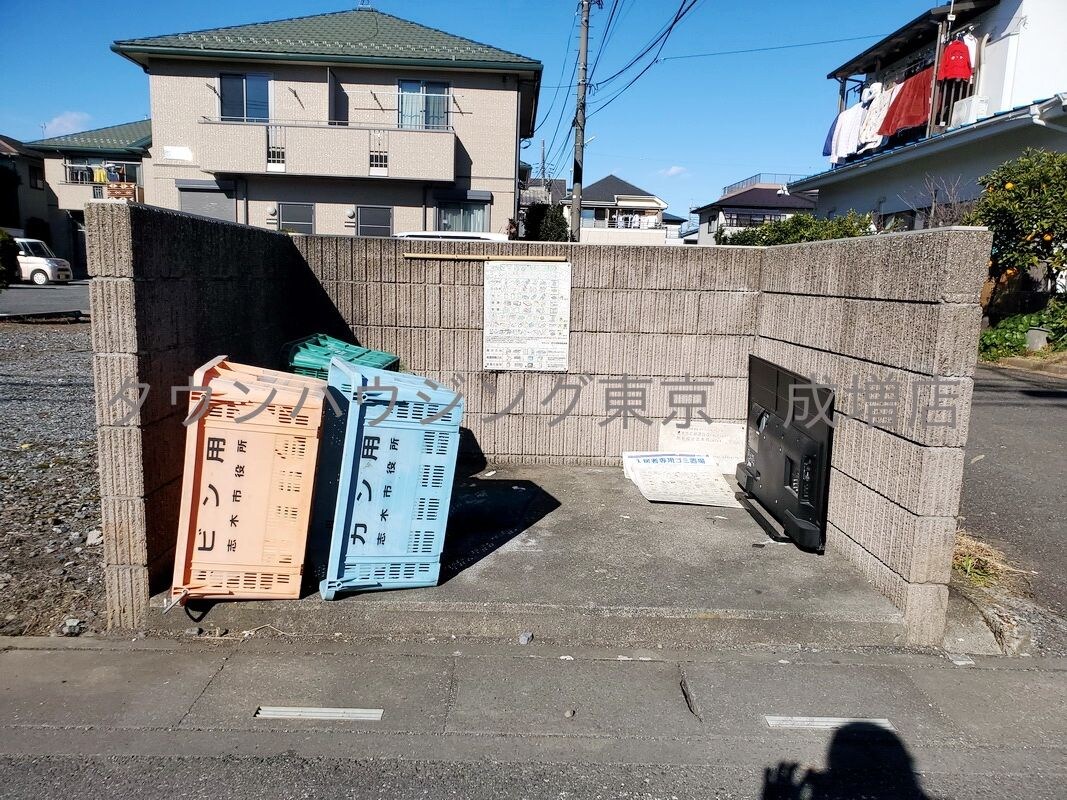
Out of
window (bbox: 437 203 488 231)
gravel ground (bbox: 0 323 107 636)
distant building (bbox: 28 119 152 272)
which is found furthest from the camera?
distant building (bbox: 28 119 152 272)

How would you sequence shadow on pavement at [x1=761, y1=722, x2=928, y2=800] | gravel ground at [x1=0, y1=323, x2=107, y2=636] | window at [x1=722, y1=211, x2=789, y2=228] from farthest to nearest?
1. window at [x1=722, y1=211, x2=789, y2=228]
2. gravel ground at [x1=0, y1=323, x2=107, y2=636]
3. shadow on pavement at [x1=761, y1=722, x2=928, y2=800]

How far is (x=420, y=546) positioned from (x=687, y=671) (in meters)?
1.55

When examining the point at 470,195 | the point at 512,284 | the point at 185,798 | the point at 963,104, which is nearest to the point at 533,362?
the point at 512,284

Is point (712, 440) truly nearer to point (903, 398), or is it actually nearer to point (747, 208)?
point (903, 398)

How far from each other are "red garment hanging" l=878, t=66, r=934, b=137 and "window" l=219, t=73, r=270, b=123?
16.9 metres

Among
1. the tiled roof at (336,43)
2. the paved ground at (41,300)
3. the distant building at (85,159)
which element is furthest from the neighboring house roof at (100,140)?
the tiled roof at (336,43)

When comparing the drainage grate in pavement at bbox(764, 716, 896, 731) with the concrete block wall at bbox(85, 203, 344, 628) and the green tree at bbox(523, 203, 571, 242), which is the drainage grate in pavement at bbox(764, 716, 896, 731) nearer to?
the concrete block wall at bbox(85, 203, 344, 628)

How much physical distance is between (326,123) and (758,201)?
37.8 meters

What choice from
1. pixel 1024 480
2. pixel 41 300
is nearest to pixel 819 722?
pixel 1024 480

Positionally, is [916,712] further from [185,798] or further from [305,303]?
[305,303]

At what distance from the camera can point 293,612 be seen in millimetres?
3949

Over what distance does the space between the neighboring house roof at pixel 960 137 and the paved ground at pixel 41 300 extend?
66.1 feet

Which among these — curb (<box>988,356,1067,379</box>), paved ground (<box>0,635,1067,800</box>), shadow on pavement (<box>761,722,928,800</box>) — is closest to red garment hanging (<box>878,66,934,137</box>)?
curb (<box>988,356,1067,379</box>)

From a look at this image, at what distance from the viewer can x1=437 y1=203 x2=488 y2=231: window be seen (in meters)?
19.6
